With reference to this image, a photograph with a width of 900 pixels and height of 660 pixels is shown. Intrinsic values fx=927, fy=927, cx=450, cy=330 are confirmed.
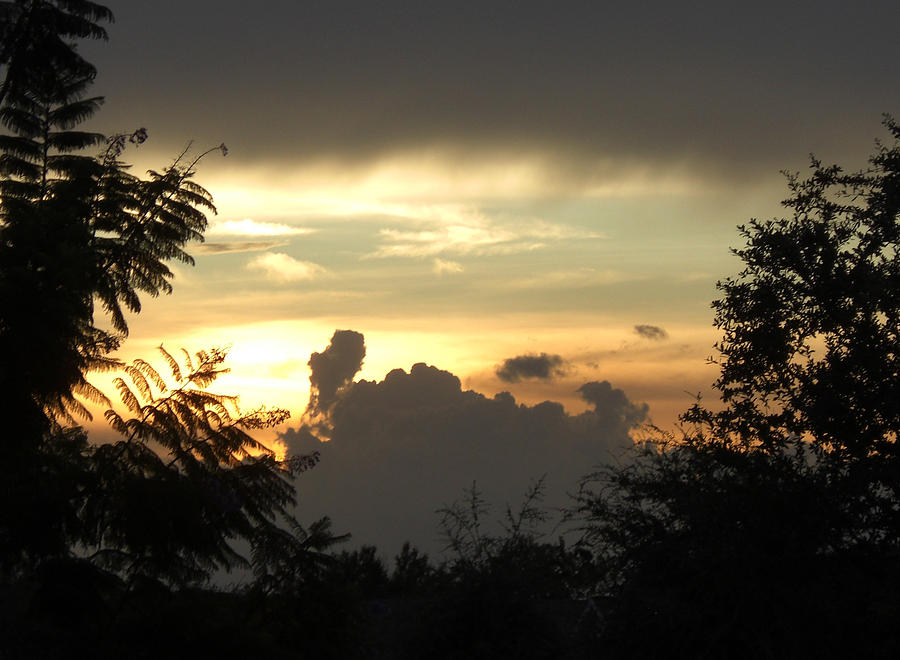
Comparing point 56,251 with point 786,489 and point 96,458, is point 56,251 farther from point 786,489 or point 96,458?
point 786,489

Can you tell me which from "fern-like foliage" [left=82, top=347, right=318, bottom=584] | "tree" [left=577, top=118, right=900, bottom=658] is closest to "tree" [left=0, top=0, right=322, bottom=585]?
"fern-like foliage" [left=82, top=347, right=318, bottom=584]

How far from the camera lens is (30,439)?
65.1 feet

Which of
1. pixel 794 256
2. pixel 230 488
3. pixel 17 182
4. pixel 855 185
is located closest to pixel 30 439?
pixel 230 488

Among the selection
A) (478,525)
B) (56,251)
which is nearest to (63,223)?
(56,251)

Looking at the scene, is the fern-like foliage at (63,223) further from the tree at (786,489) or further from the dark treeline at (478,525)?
the tree at (786,489)

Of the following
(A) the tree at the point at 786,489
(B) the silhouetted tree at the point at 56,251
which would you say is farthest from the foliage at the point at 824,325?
(B) the silhouetted tree at the point at 56,251

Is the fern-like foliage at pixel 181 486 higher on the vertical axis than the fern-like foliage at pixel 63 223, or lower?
lower

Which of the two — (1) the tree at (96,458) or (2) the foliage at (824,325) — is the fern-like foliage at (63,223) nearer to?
(1) the tree at (96,458)

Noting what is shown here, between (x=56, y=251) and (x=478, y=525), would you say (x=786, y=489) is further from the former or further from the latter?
(x=56, y=251)

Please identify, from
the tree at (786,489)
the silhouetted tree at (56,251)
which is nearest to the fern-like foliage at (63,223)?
the silhouetted tree at (56,251)

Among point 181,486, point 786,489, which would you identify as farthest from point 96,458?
point 786,489

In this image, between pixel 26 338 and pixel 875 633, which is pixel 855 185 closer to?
pixel 875 633

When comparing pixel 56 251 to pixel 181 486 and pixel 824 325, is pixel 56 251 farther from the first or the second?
pixel 824 325

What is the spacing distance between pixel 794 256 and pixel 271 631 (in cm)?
1628
